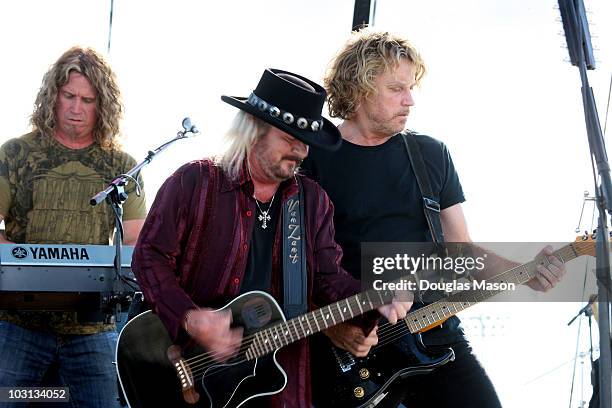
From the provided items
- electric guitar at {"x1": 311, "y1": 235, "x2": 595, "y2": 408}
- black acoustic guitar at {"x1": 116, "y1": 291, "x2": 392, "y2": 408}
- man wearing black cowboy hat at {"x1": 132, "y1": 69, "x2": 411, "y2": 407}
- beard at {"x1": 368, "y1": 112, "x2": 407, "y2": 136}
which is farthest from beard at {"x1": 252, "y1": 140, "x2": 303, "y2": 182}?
electric guitar at {"x1": 311, "y1": 235, "x2": 595, "y2": 408}

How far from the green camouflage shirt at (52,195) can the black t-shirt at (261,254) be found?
1016 millimetres

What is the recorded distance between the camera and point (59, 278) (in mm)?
3607

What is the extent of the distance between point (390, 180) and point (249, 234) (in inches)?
30.9

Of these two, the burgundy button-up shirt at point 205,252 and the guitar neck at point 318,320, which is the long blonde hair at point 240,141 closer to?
the burgundy button-up shirt at point 205,252

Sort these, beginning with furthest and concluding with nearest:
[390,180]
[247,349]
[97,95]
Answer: [97,95] → [390,180] → [247,349]

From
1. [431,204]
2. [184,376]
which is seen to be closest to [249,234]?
[184,376]

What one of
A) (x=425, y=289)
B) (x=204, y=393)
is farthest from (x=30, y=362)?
(x=425, y=289)

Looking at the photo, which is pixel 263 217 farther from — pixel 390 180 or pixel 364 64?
pixel 364 64

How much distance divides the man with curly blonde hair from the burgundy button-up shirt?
0.81m

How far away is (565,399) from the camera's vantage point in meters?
5.96

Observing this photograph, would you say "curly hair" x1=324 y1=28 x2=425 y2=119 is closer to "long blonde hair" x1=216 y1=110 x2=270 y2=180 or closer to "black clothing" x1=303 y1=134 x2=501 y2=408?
"black clothing" x1=303 y1=134 x2=501 y2=408

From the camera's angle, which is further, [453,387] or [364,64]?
[364,64]

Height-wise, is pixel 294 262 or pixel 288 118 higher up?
pixel 288 118

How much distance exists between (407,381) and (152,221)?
1.21 m
